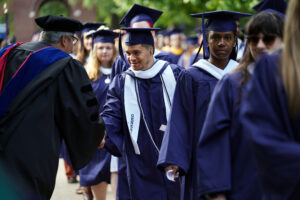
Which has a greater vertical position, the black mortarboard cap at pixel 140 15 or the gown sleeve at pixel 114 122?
the black mortarboard cap at pixel 140 15

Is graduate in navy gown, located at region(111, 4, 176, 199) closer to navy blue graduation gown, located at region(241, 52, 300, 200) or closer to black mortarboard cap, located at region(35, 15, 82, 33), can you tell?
black mortarboard cap, located at region(35, 15, 82, 33)

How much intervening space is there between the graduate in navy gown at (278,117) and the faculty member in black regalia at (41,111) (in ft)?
5.93

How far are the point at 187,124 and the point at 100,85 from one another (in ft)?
10.7

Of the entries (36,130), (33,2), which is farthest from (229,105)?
(33,2)

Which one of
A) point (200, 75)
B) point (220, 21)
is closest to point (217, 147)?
point (200, 75)

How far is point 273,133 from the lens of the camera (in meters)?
2.40

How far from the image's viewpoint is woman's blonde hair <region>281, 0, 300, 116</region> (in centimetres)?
231

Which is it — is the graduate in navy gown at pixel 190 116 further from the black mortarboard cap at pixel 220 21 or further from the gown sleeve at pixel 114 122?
the gown sleeve at pixel 114 122

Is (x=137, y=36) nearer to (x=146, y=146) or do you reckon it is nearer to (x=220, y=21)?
(x=146, y=146)

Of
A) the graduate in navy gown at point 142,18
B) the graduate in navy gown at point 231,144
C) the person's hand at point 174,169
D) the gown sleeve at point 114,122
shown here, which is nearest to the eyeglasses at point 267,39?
the graduate in navy gown at point 231,144

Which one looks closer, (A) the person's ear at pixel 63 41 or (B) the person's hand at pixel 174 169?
(B) the person's hand at pixel 174 169

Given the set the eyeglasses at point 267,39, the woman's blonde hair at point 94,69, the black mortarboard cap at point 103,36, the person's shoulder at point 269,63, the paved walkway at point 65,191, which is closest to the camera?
the person's shoulder at point 269,63

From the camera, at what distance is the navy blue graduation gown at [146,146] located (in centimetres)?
507

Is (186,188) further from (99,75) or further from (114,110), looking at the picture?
(99,75)
